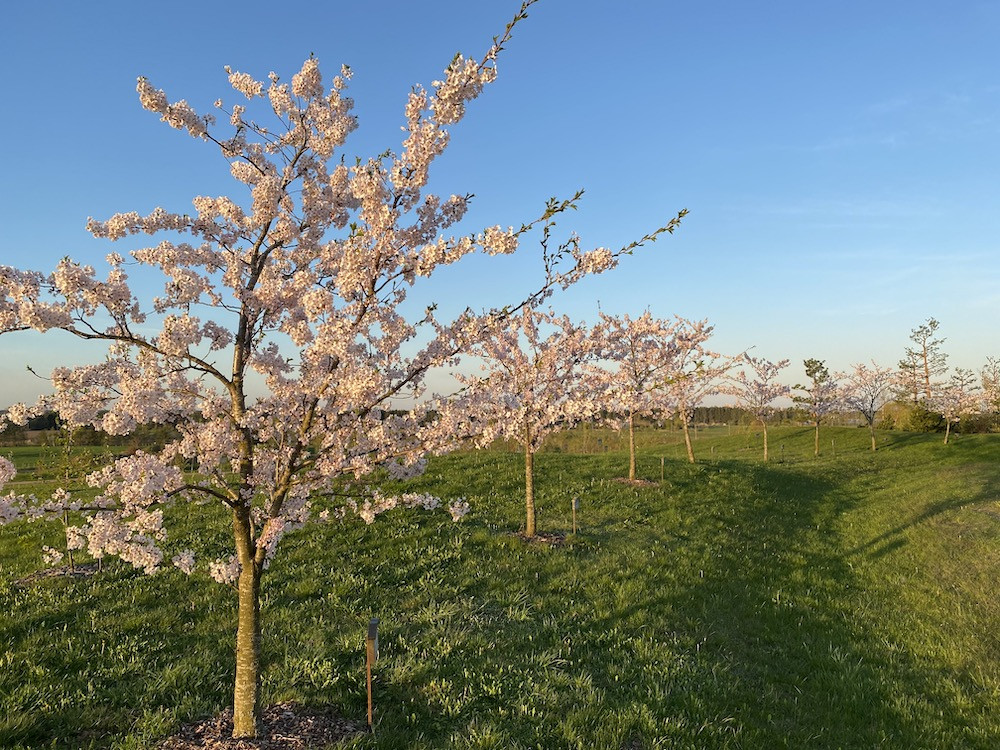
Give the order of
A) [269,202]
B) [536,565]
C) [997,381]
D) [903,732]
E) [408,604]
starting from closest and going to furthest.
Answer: [269,202] < [903,732] < [408,604] < [536,565] < [997,381]

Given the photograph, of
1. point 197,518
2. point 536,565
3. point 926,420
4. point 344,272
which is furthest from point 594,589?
point 926,420

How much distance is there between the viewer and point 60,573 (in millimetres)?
10398

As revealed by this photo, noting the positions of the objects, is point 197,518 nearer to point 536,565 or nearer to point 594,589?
point 536,565

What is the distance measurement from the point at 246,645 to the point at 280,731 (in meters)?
1.07

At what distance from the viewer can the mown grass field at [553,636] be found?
6297 millimetres

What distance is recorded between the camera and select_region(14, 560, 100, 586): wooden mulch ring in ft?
33.0

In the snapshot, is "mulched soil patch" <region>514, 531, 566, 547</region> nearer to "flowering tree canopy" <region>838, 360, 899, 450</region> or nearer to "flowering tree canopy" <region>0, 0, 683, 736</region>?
"flowering tree canopy" <region>0, 0, 683, 736</region>

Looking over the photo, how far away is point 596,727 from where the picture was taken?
6.11 metres

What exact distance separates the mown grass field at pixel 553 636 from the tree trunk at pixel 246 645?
0.83m

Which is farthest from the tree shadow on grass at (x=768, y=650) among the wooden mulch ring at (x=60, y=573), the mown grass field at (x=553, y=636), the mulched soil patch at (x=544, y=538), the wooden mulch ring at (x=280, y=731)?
the wooden mulch ring at (x=60, y=573)

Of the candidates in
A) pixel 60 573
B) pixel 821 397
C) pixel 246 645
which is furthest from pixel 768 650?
pixel 821 397

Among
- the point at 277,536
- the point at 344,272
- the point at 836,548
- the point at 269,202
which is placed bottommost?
the point at 836,548

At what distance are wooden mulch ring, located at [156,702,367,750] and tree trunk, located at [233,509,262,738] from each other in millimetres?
176

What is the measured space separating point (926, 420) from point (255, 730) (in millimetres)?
54568
